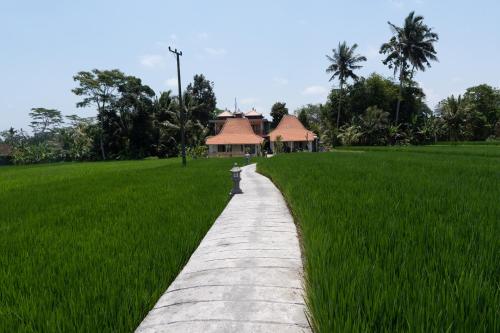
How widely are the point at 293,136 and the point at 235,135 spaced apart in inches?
286

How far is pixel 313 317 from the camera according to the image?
2.11m

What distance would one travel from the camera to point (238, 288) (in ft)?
9.12

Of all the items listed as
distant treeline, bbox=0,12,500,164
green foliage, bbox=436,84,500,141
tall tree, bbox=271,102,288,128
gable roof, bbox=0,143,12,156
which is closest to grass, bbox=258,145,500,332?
distant treeline, bbox=0,12,500,164

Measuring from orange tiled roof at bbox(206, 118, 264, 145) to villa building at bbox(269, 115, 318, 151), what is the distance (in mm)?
2663

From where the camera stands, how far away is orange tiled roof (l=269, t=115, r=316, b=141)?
42062 millimetres

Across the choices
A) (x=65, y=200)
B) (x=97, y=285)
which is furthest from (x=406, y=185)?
(x=65, y=200)

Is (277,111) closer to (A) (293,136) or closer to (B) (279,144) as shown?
(A) (293,136)

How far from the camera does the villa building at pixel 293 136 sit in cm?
4188

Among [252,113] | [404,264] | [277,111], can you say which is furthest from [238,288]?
[277,111]

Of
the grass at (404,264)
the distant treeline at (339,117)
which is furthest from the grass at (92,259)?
the distant treeline at (339,117)

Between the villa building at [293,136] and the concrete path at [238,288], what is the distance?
121 ft

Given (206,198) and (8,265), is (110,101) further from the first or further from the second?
(8,265)

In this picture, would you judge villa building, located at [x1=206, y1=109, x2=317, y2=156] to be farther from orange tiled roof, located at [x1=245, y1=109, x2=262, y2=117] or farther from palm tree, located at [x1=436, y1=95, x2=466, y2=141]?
palm tree, located at [x1=436, y1=95, x2=466, y2=141]

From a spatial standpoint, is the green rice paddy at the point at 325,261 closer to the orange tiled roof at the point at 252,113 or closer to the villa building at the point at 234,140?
the villa building at the point at 234,140
